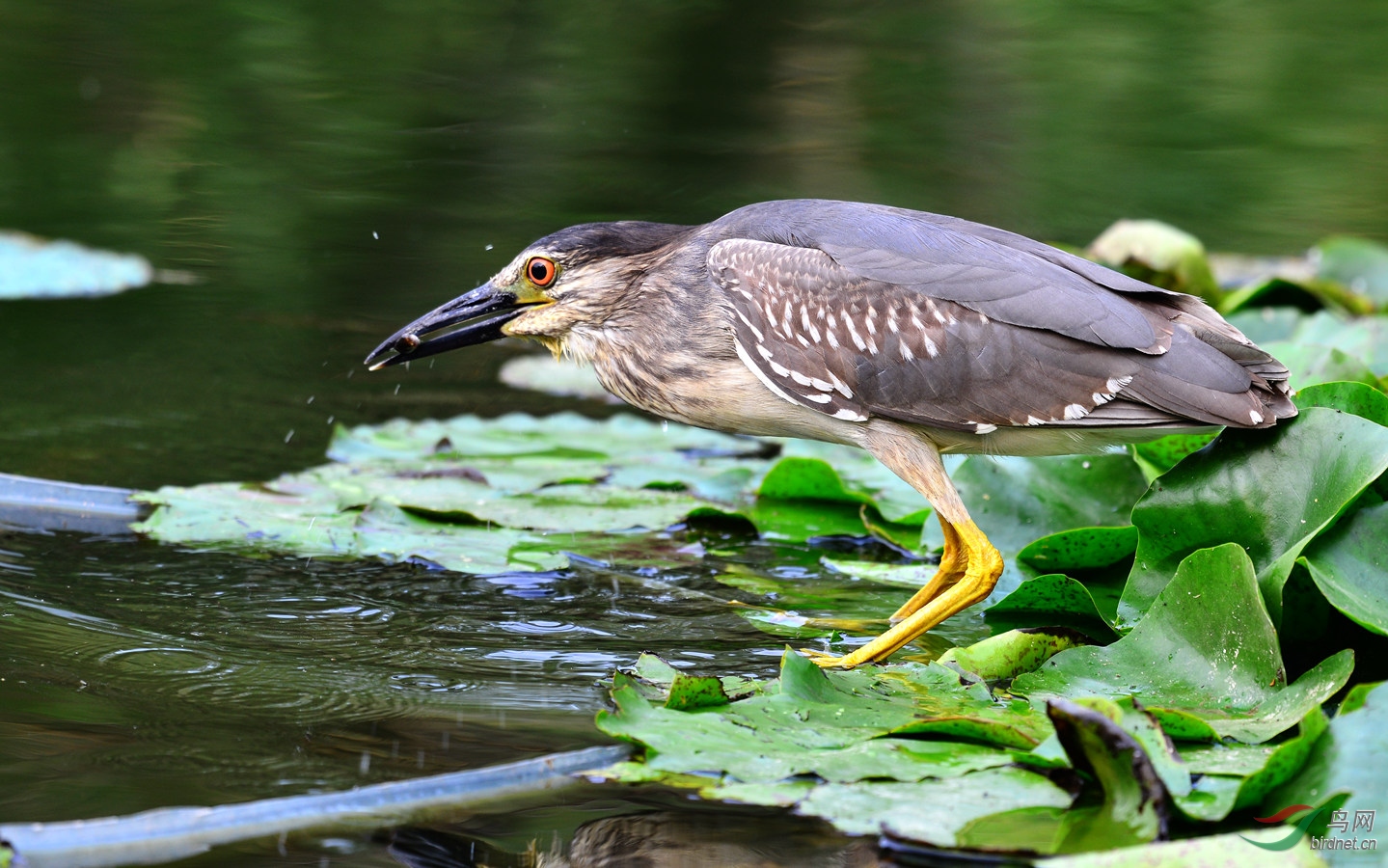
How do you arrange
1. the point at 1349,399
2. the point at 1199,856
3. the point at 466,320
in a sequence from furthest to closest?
1. the point at 466,320
2. the point at 1349,399
3. the point at 1199,856

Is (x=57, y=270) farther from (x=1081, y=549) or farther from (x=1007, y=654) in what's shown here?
(x=1007, y=654)

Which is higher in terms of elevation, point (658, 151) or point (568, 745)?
point (658, 151)

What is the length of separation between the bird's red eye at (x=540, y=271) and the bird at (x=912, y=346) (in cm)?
1

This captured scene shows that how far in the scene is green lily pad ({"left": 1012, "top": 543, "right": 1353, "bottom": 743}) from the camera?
345 centimetres

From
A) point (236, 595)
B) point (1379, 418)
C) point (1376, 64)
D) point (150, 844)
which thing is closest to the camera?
point (150, 844)

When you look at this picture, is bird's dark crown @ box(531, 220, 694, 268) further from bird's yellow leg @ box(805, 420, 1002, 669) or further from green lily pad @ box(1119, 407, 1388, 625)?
green lily pad @ box(1119, 407, 1388, 625)

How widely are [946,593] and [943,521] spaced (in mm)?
408

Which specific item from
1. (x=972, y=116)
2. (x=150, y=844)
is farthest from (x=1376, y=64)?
(x=150, y=844)

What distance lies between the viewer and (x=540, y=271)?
5.07m

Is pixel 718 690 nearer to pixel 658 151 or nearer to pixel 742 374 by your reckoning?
pixel 742 374

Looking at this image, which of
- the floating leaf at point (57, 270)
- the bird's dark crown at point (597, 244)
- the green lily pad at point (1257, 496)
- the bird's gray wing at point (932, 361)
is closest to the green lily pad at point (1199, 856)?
the green lily pad at point (1257, 496)

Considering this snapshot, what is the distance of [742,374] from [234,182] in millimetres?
6133

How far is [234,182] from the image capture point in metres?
9.62

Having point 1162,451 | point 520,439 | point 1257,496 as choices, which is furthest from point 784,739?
point 520,439
